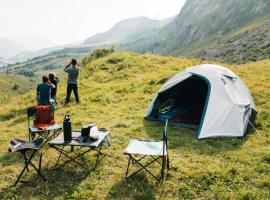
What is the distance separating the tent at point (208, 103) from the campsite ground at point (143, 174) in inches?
20.6

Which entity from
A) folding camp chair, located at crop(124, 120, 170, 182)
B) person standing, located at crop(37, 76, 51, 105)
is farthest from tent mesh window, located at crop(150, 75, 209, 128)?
folding camp chair, located at crop(124, 120, 170, 182)

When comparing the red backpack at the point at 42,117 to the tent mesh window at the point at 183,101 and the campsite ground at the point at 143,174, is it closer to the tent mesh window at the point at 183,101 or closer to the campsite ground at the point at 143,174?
the campsite ground at the point at 143,174

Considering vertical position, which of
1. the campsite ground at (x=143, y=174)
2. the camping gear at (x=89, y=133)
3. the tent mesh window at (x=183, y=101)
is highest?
the camping gear at (x=89, y=133)

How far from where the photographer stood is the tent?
13227 mm

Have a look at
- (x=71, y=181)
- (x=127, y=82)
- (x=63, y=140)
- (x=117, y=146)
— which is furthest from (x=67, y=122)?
(x=127, y=82)

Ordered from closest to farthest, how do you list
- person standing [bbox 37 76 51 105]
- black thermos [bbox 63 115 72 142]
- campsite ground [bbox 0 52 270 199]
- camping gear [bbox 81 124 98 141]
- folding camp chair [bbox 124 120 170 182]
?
campsite ground [bbox 0 52 270 199] → folding camp chair [bbox 124 120 170 182] → black thermos [bbox 63 115 72 142] → camping gear [bbox 81 124 98 141] → person standing [bbox 37 76 51 105]

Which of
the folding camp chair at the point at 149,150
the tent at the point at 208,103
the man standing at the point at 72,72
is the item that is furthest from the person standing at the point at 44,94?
the folding camp chair at the point at 149,150

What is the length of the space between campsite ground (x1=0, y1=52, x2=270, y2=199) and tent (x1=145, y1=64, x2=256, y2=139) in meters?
0.52

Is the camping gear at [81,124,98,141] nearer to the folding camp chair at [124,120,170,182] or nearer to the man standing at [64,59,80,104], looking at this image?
the folding camp chair at [124,120,170,182]

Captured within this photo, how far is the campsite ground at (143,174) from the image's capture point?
8742 mm

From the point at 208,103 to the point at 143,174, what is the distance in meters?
5.28

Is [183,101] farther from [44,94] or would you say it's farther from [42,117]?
[42,117]

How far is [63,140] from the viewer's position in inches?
393

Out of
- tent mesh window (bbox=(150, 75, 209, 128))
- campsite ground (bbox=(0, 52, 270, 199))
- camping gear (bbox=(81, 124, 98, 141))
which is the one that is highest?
camping gear (bbox=(81, 124, 98, 141))
